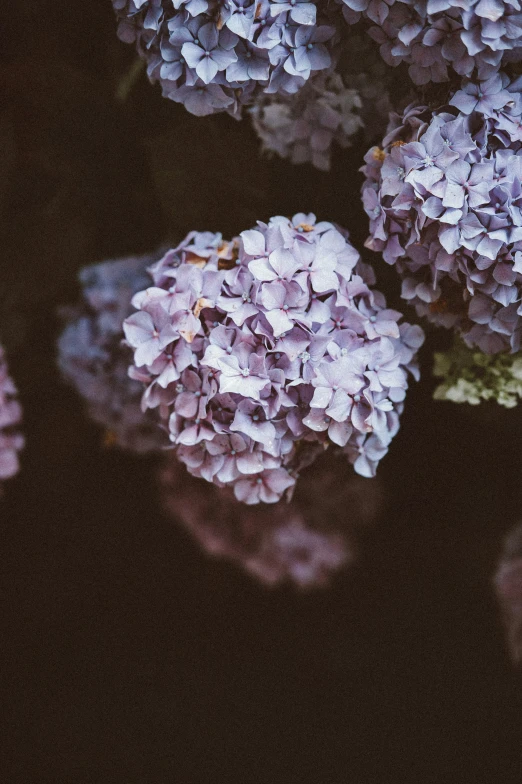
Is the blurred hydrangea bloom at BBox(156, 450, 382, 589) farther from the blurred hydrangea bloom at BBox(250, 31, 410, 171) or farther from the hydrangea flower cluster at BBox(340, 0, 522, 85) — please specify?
the hydrangea flower cluster at BBox(340, 0, 522, 85)

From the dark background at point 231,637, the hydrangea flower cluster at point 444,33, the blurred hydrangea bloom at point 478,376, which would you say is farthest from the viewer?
the dark background at point 231,637

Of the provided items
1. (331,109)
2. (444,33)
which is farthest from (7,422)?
(444,33)

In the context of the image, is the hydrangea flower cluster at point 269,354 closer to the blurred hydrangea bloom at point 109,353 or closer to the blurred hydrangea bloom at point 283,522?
the blurred hydrangea bloom at point 109,353

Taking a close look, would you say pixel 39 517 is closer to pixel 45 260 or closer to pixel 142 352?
pixel 45 260

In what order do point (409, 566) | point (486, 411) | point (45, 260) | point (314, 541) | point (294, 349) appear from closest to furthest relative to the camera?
point (294, 349) → point (486, 411) → point (45, 260) → point (314, 541) → point (409, 566)

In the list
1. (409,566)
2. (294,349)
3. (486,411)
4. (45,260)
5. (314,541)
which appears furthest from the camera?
(409,566)

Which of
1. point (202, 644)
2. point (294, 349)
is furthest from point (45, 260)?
point (202, 644)

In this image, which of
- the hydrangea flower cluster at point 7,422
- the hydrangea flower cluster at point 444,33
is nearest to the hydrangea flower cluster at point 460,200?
the hydrangea flower cluster at point 444,33

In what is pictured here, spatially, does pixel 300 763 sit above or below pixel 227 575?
below
